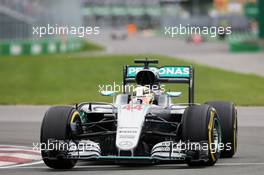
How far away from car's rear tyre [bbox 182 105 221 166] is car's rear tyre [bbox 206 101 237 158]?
1067mm

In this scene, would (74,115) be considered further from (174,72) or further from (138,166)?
(174,72)

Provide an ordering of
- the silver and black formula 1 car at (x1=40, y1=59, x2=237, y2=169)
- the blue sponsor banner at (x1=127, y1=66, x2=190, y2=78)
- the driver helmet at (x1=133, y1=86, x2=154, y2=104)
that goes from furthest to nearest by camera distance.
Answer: the blue sponsor banner at (x1=127, y1=66, x2=190, y2=78)
the driver helmet at (x1=133, y1=86, x2=154, y2=104)
the silver and black formula 1 car at (x1=40, y1=59, x2=237, y2=169)

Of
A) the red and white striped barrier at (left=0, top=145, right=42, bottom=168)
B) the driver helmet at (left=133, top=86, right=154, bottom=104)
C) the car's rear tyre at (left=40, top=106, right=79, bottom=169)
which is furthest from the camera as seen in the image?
the red and white striped barrier at (left=0, top=145, right=42, bottom=168)

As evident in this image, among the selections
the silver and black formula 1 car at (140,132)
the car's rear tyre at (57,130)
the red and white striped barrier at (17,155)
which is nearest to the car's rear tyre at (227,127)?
the silver and black formula 1 car at (140,132)

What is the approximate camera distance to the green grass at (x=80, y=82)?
87.1 ft

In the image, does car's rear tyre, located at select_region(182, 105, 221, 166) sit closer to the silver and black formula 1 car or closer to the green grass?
the silver and black formula 1 car

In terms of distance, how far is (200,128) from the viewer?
12.2 m

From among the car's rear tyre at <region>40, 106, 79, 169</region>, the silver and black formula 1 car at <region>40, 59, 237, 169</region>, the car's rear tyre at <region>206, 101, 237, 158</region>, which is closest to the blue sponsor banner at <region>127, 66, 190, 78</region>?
the silver and black formula 1 car at <region>40, 59, 237, 169</region>

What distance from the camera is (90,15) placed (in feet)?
430

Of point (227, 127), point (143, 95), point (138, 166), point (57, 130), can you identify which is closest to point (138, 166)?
point (138, 166)

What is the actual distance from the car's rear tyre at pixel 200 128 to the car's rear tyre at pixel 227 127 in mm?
1067

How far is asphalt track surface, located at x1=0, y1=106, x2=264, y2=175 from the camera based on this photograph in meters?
12.2

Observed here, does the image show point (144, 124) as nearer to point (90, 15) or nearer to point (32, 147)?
point (32, 147)

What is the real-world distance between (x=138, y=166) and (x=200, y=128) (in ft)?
3.61
